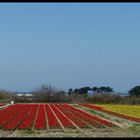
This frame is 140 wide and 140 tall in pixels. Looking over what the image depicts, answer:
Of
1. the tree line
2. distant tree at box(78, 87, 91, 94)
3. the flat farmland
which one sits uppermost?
distant tree at box(78, 87, 91, 94)

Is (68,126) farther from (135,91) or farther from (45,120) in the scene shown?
(135,91)

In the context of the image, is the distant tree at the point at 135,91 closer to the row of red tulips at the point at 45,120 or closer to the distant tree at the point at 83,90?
the distant tree at the point at 83,90

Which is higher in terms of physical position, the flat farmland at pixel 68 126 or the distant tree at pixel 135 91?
the distant tree at pixel 135 91

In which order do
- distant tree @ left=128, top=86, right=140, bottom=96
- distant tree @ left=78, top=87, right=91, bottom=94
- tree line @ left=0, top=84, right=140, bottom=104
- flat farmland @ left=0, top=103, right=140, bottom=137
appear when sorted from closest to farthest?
flat farmland @ left=0, top=103, right=140, bottom=137
tree line @ left=0, top=84, right=140, bottom=104
distant tree @ left=128, top=86, right=140, bottom=96
distant tree @ left=78, top=87, right=91, bottom=94

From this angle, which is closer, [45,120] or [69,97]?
[45,120]

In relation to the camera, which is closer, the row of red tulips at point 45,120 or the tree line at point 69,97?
the row of red tulips at point 45,120

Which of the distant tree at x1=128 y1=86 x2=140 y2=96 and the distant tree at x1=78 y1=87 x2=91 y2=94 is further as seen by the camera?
the distant tree at x1=78 y1=87 x2=91 y2=94

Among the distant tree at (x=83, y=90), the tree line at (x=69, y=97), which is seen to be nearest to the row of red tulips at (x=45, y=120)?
the tree line at (x=69, y=97)

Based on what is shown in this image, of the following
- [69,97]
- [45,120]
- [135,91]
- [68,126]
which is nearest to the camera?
[68,126]

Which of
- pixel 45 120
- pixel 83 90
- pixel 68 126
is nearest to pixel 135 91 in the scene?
pixel 83 90

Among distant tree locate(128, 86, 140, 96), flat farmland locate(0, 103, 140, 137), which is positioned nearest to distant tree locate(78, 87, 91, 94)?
distant tree locate(128, 86, 140, 96)

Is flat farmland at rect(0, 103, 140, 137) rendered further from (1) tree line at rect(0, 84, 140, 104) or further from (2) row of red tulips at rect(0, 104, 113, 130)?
(1) tree line at rect(0, 84, 140, 104)

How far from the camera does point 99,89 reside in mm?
131000

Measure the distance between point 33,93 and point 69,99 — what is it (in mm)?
19668
